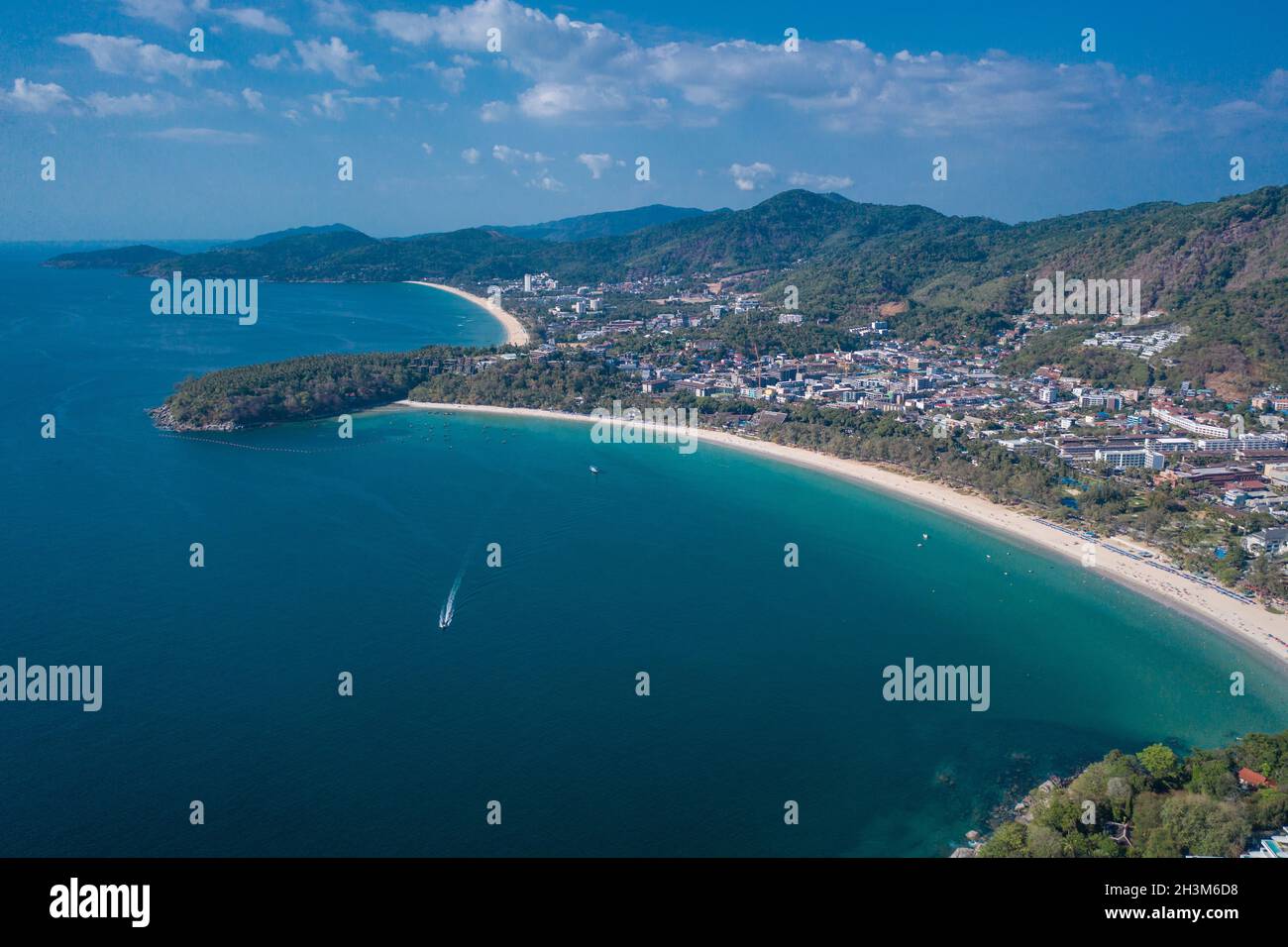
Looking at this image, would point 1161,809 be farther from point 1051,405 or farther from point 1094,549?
point 1051,405

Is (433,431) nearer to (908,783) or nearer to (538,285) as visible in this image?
(908,783)

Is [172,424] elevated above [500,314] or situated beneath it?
situated beneath

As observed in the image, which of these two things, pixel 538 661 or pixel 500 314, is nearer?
pixel 538 661

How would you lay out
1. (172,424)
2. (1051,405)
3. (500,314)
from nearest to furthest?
(172,424), (1051,405), (500,314)

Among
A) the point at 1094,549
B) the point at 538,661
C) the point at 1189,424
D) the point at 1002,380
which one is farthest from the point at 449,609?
the point at 1002,380

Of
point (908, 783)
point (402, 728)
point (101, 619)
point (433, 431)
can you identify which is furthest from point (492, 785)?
point (433, 431)

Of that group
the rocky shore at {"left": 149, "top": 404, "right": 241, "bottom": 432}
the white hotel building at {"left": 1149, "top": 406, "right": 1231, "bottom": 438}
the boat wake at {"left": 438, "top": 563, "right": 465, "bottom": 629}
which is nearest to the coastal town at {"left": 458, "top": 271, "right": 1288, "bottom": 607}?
the white hotel building at {"left": 1149, "top": 406, "right": 1231, "bottom": 438}

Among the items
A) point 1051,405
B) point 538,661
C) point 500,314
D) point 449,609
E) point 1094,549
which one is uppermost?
point 500,314

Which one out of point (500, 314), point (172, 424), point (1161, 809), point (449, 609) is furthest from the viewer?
point (500, 314)
